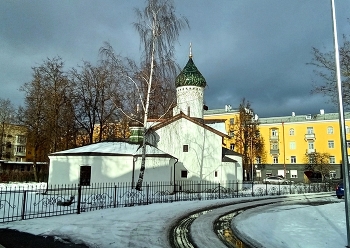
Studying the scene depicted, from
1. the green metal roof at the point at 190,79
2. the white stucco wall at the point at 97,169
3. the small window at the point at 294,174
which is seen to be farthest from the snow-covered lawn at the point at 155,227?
the small window at the point at 294,174

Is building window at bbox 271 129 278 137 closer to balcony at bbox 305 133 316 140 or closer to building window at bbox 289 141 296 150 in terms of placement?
building window at bbox 289 141 296 150

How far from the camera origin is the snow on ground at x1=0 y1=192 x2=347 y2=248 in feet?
26.6

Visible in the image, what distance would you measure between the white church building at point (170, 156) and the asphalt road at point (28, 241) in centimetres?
1328

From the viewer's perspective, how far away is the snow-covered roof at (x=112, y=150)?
22.5 m

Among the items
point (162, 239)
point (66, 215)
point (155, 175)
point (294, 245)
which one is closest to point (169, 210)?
point (66, 215)

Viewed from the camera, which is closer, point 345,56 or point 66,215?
point 66,215

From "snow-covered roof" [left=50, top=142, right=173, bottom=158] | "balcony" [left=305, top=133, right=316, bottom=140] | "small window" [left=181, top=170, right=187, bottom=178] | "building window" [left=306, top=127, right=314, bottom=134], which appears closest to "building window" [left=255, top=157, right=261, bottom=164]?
"balcony" [left=305, top=133, right=316, bottom=140]

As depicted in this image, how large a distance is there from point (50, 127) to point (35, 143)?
8.98 feet

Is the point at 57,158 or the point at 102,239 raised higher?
the point at 57,158

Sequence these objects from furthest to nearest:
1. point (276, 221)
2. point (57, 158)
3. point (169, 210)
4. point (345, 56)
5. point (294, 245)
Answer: point (57, 158) < point (345, 56) < point (169, 210) < point (276, 221) < point (294, 245)

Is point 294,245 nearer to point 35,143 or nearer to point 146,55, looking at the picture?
point 146,55

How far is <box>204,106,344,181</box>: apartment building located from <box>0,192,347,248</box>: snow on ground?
133ft

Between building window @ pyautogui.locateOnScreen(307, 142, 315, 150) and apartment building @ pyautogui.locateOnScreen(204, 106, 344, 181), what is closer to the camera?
apartment building @ pyautogui.locateOnScreen(204, 106, 344, 181)

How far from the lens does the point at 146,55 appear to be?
64.7 ft
